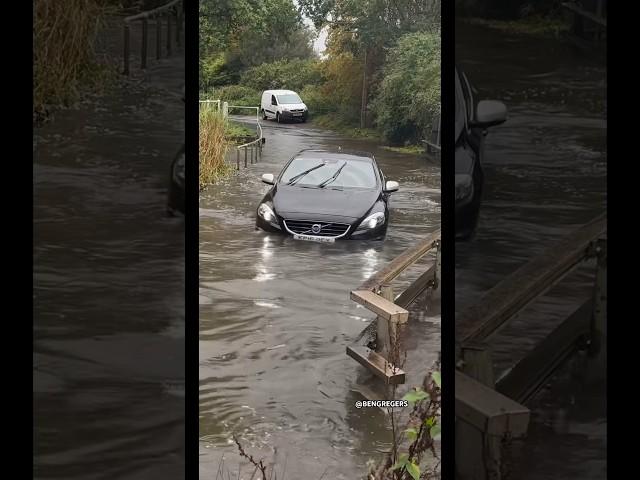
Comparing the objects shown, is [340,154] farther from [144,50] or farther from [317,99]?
[144,50]

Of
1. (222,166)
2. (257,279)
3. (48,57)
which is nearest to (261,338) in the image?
(257,279)

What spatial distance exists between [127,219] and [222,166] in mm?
449

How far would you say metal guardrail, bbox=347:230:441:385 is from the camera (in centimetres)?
321

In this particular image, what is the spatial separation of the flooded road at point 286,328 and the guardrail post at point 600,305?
63 cm

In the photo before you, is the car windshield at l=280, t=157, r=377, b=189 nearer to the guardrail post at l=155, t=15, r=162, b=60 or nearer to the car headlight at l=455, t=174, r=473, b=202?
the car headlight at l=455, t=174, r=473, b=202

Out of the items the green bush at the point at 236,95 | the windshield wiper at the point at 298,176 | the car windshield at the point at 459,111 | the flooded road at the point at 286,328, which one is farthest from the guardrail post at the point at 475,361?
the green bush at the point at 236,95

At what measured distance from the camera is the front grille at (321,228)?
3.31m

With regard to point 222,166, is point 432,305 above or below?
below

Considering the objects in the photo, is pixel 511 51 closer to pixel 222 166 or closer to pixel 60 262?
pixel 222 166

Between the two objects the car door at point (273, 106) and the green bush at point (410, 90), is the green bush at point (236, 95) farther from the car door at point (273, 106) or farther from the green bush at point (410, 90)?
the green bush at point (410, 90)

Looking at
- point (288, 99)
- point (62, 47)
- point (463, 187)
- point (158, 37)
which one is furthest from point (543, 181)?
point (62, 47)

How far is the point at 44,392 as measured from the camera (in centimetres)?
307

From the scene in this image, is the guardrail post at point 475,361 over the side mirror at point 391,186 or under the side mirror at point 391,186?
under

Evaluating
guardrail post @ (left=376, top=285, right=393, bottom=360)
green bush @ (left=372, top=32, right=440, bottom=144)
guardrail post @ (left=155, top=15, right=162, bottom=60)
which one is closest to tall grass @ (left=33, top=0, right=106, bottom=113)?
guardrail post @ (left=155, top=15, right=162, bottom=60)
